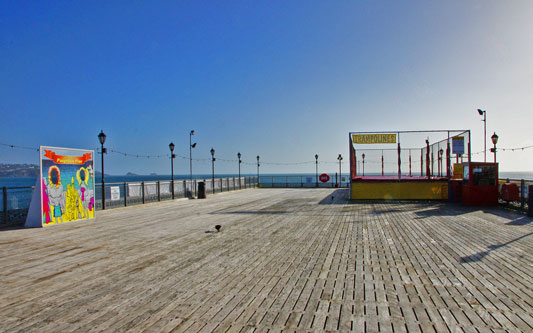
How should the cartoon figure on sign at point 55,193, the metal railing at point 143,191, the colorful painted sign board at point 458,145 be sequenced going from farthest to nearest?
the colorful painted sign board at point 458,145 → the metal railing at point 143,191 → the cartoon figure on sign at point 55,193

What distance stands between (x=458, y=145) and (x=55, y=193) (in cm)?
1865

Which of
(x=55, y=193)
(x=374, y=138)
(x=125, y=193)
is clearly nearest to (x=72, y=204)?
(x=55, y=193)

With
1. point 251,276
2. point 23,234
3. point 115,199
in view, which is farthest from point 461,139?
point 23,234

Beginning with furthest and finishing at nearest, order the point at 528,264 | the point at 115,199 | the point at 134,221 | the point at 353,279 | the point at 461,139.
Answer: the point at 461,139 < the point at 115,199 < the point at 134,221 < the point at 528,264 < the point at 353,279

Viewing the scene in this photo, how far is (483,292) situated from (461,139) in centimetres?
1568

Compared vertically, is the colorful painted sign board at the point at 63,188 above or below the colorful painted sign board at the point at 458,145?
below

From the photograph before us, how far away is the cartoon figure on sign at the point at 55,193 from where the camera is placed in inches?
434

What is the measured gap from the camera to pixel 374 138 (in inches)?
798

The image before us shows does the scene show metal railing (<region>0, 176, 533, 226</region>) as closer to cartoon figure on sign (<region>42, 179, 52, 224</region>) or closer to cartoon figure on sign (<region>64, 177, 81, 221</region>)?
cartoon figure on sign (<region>42, 179, 52, 224</region>)

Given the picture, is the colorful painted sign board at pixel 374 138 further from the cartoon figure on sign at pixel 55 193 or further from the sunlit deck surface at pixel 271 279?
the cartoon figure on sign at pixel 55 193

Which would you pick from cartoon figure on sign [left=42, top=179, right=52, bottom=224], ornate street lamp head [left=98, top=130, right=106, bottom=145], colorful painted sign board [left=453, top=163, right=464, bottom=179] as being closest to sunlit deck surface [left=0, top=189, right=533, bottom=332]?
cartoon figure on sign [left=42, top=179, right=52, bottom=224]

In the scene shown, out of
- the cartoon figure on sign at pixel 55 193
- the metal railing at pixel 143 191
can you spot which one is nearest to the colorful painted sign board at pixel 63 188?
the cartoon figure on sign at pixel 55 193

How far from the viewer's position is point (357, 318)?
148 inches

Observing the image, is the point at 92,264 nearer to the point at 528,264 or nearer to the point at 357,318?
the point at 357,318
